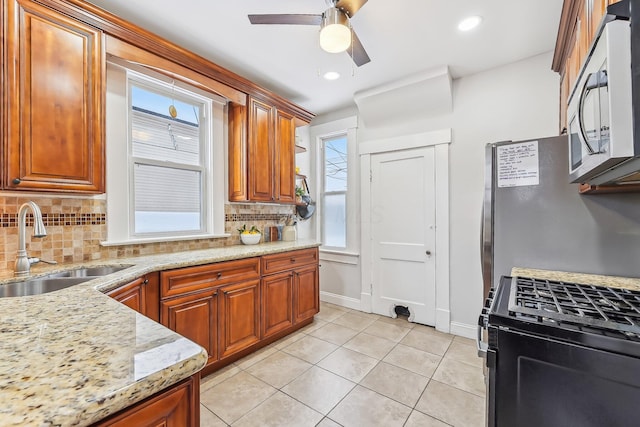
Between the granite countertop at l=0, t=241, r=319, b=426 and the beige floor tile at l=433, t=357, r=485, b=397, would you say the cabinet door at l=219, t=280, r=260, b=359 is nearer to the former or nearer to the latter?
the granite countertop at l=0, t=241, r=319, b=426

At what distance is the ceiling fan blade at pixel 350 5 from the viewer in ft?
5.05

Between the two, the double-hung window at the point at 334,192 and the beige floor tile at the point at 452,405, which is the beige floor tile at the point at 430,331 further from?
the double-hung window at the point at 334,192

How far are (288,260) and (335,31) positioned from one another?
6.54 feet

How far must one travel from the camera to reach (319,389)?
1978 mm

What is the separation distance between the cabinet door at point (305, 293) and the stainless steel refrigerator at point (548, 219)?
172 cm

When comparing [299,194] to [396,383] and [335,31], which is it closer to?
[335,31]

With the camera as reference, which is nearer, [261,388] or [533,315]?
[533,315]

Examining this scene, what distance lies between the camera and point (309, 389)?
1976mm

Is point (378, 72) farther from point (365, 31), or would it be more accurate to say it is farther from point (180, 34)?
point (180, 34)

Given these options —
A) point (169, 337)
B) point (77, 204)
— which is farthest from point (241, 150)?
point (169, 337)

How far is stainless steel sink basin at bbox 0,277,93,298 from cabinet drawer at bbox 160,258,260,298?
465mm

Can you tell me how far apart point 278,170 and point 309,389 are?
6.93ft

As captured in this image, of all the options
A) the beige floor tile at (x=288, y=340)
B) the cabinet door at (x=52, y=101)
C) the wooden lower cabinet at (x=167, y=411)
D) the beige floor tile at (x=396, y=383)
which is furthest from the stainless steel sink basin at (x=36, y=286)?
the beige floor tile at (x=396, y=383)

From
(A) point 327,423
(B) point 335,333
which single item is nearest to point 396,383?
(A) point 327,423
